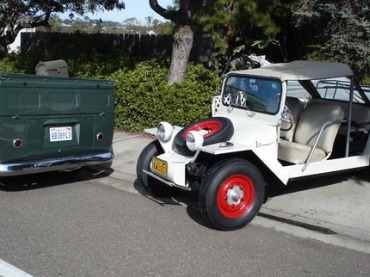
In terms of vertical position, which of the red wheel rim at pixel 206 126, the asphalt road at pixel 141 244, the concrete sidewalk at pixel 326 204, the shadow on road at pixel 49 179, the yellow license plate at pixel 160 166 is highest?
the red wheel rim at pixel 206 126

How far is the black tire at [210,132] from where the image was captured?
17.2ft

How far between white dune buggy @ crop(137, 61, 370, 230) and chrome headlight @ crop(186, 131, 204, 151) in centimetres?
1

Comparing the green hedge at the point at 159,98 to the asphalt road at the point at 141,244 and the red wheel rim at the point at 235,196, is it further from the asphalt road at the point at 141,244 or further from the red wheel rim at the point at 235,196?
the red wheel rim at the point at 235,196

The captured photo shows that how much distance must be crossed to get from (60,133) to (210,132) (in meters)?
1.96

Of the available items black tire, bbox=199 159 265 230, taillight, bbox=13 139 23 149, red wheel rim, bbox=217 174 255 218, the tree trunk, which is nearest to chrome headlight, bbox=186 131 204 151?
black tire, bbox=199 159 265 230

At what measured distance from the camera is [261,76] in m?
5.78

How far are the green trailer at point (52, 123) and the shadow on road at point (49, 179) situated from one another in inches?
21.0

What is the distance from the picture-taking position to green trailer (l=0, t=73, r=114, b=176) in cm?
578

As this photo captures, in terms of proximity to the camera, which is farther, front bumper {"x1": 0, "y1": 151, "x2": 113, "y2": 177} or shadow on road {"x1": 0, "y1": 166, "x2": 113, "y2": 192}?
shadow on road {"x1": 0, "y1": 166, "x2": 113, "y2": 192}

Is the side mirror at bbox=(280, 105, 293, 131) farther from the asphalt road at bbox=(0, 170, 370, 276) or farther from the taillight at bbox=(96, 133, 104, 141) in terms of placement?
the taillight at bbox=(96, 133, 104, 141)

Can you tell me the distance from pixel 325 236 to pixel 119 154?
4155 millimetres

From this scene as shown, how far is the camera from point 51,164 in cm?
616

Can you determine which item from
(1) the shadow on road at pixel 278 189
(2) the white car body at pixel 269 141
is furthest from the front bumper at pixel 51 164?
(2) the white car body at pixel 269 141

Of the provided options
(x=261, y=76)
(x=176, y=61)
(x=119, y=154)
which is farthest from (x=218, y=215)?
(x=176, y=61)
